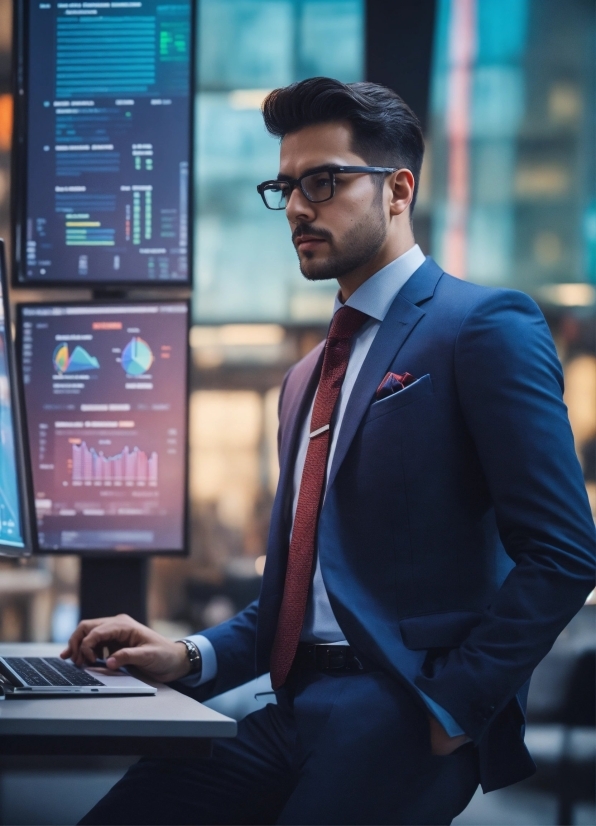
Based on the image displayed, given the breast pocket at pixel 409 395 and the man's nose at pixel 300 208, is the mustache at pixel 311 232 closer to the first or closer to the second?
the man's nose at pixel 300 208

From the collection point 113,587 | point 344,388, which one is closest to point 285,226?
point 113,587

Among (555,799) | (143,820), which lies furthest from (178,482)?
(555,799)

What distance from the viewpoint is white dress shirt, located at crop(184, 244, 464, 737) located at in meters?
1.36

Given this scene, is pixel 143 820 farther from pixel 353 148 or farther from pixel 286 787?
pixel 353 148

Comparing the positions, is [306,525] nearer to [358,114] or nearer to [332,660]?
[332,660]

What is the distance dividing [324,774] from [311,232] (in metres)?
0.84

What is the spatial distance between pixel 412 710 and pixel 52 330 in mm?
1125

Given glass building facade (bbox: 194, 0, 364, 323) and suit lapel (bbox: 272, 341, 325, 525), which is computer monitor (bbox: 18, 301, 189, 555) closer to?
suit lapel (bbox: 272, 341, 325, 525)

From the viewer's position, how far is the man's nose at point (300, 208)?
4.77ft

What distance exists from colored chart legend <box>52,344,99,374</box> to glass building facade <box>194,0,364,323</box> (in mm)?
3293

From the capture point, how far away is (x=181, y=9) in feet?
6.29

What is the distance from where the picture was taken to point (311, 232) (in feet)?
4.79

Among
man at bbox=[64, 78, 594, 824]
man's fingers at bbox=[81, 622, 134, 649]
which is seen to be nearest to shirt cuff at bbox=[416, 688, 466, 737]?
man at bbox=[64, 78, 594, 824]

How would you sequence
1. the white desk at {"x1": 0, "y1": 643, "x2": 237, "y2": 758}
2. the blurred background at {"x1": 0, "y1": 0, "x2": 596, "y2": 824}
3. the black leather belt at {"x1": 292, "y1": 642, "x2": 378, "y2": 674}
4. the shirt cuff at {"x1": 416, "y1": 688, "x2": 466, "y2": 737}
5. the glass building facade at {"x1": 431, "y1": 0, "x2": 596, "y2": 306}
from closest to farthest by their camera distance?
the white desk at {"x1": 0, "y1": 643, "x2": 237, "y2": 758} < the shirt cuff at {"x1": 416, "y1": 688, "x2": 466, "y2": 737} < the black leather belt at {"x1": 292, "y1": 642, "x2": 378, "y2": 674} < the blurred background at {"x1": 0, "y1": 0, "x2": 596, "y2": 824} < the glass building facade at {"x1": 431, "y1": 0, "x2": 596, "y2": 306}
